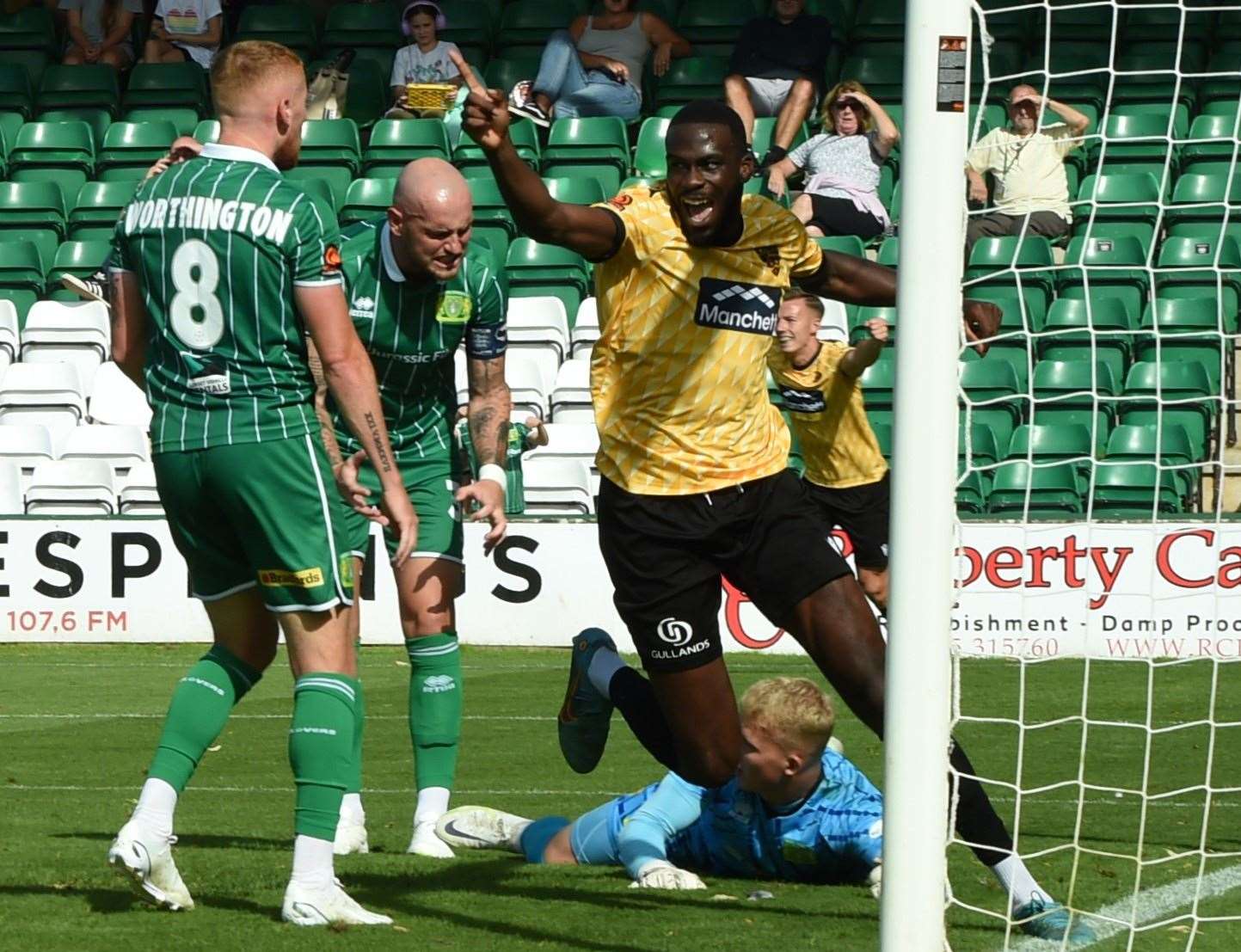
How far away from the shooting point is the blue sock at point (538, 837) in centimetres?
625

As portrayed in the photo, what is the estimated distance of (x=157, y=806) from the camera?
508 centimetres

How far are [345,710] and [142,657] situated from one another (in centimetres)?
843

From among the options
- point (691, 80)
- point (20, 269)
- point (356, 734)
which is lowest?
point (356, 734)

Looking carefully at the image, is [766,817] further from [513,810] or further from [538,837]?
[513,810]

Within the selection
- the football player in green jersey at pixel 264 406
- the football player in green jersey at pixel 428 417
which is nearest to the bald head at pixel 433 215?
the football player in green jersey at pixel 428 417

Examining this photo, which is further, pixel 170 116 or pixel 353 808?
pixel 170 116

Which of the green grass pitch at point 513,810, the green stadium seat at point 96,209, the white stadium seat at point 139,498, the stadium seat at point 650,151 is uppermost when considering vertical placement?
the stadium seat at point 650,151

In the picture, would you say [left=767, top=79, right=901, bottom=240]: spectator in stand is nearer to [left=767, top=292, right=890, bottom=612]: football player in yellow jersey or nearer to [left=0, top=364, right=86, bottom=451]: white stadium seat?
[left=767, top=292, right=890, bottom=612]: football player in yellow jersey

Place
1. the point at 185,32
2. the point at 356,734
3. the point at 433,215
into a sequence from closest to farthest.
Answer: the point at 356,734 < the point at 433,215 < the point at 185,32

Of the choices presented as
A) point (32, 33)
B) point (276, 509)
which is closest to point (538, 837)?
point (276, 509)

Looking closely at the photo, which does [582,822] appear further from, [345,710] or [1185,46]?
[1185,46]

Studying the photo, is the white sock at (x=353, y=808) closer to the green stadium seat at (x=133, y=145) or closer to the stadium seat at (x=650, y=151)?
the stadium seat at (x=650, y=151)

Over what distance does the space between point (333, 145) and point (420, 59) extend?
1.05 meters

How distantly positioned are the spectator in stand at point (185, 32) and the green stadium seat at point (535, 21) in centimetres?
261
